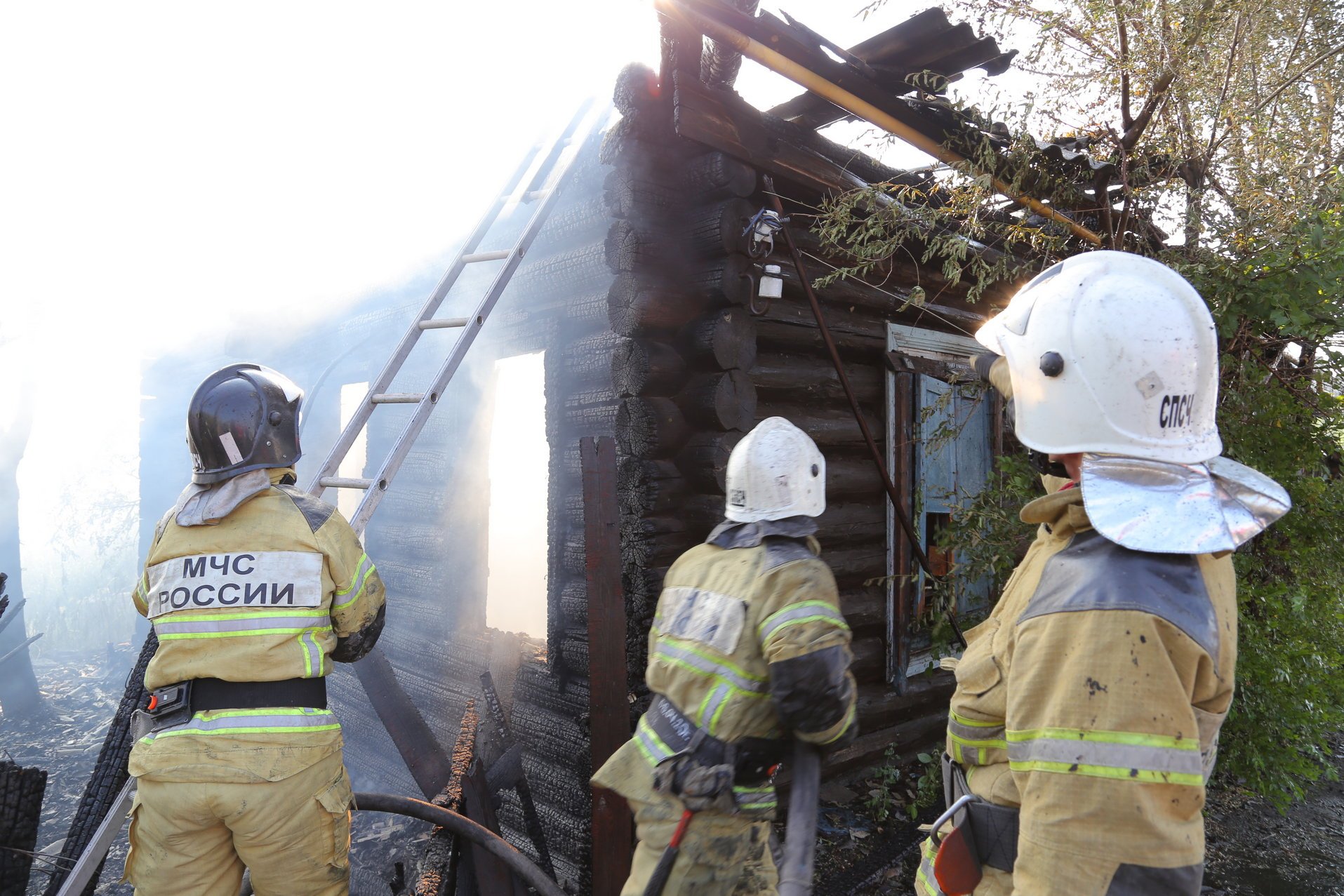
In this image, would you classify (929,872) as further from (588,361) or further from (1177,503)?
(588,361)

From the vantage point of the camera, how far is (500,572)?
5516 mm

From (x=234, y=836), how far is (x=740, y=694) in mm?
1810

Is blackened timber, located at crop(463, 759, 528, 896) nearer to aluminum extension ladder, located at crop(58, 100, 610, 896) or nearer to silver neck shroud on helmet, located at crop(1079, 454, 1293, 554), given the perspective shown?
aluminum extension ladder, located at crop(58, 100, 610, 896)

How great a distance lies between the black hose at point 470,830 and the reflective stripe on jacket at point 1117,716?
7.48 feet

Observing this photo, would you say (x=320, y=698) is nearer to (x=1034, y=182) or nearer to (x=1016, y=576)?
(x=1016, y=576)

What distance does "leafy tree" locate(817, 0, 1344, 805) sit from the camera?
11.4ft

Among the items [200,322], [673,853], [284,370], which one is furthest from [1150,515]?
[200,322]

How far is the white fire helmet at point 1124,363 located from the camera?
1420mm

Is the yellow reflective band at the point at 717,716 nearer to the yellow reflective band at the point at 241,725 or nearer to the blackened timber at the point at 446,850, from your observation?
the yellow reflective band at the point at 241,725

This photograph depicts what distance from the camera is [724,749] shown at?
2.31 metres

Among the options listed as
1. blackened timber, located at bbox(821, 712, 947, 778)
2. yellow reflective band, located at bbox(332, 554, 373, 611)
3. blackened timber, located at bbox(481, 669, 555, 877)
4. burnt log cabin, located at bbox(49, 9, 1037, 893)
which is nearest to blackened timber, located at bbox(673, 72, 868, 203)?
burnt log cabin, located at bbox(49, 9, 1037, 893)

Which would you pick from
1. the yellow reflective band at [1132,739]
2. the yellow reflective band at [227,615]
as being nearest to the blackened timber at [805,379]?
the yellow reflective band at [227,615]

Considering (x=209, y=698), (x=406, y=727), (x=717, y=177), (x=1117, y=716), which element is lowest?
(x=406, y=727)

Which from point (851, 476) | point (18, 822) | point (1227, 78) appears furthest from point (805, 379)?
point (18, 822)
